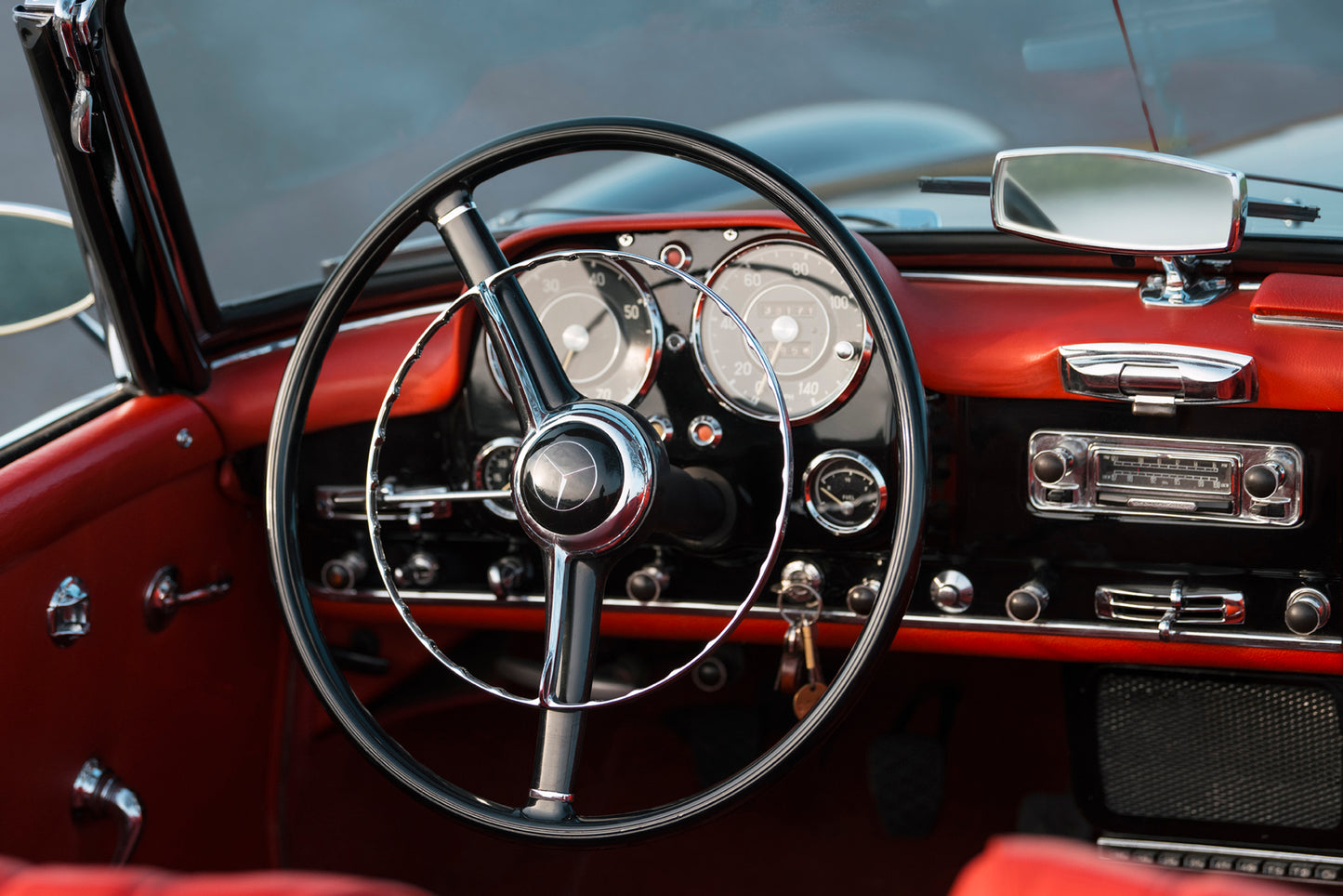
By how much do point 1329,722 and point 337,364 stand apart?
1.57 m

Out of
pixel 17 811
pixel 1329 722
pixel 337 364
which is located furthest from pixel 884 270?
pixel 17 811

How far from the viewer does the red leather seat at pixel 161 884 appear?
32.3 inches

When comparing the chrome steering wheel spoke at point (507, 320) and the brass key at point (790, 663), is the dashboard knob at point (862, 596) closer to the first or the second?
the brass key at point (790, 663)

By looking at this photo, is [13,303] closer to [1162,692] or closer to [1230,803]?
[1162,692]

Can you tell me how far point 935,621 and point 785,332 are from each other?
46 centimetres

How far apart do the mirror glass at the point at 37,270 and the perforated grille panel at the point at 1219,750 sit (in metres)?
1.67

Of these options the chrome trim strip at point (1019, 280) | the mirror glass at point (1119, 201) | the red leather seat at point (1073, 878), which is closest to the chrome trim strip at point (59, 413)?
the chrome trim strip at point (1019, 280)

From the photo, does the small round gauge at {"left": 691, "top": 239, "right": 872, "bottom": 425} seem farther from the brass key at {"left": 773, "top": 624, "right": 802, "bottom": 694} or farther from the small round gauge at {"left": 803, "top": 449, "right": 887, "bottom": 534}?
the brass key at {"left": 773, "top": 624, "right": 802, "bottom": 694}

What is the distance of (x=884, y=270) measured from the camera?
1.66 m

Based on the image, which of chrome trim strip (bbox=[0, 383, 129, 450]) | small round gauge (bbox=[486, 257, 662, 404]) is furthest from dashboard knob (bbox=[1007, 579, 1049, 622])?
chrome trim strip (bbox=[0, 383, 129, 450])

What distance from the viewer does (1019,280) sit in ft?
5.61

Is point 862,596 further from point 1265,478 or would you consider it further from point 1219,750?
point 1219,750

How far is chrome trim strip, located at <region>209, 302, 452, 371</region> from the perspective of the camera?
1896mm

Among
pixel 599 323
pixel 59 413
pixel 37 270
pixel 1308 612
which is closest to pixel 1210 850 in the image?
pixel 1308 612
